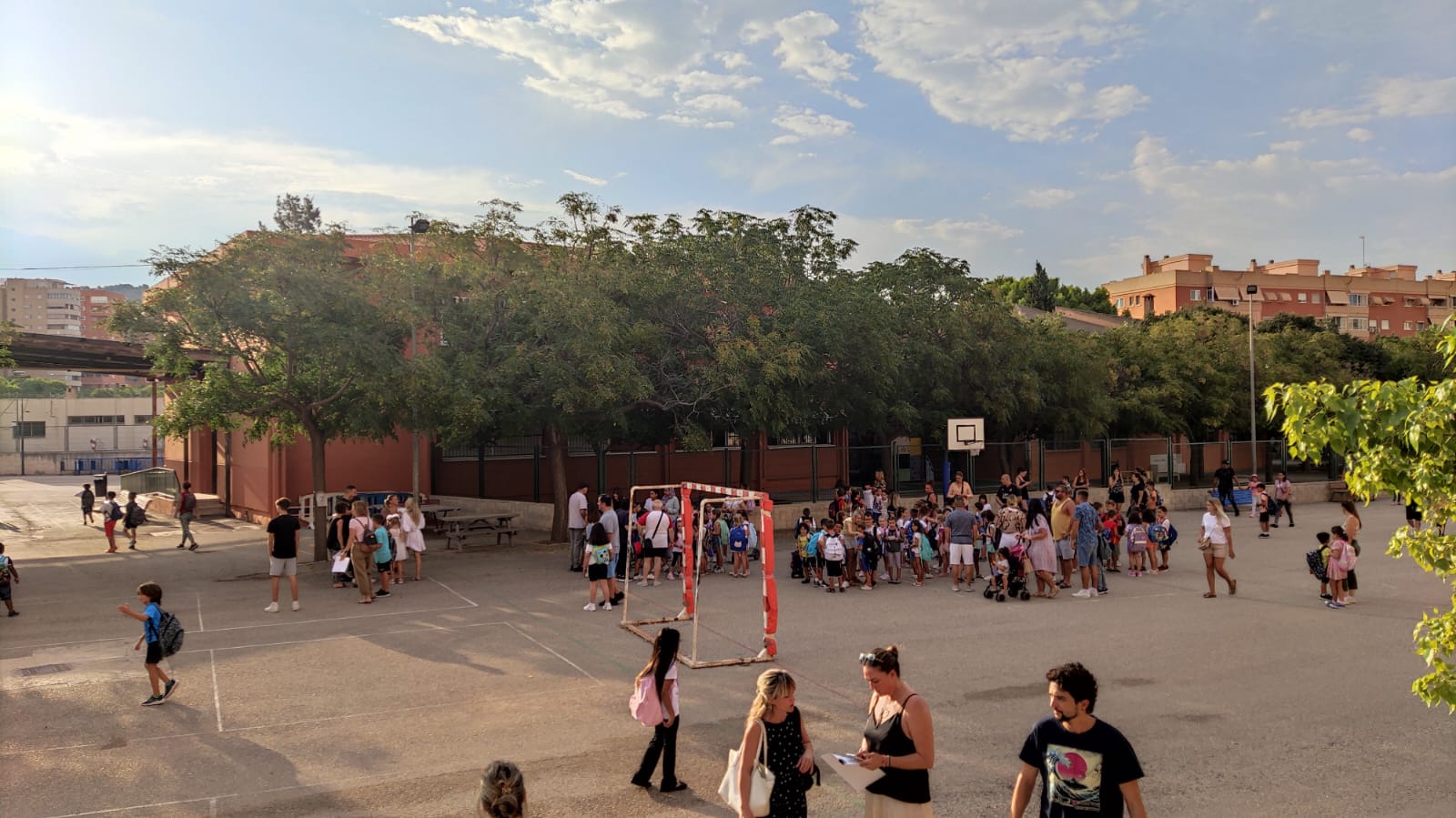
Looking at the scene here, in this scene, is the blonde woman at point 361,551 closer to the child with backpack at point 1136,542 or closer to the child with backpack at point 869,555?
the child with backpack at point 869,555

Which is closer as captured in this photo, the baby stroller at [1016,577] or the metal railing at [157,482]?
the baby stroller at [1016,577]

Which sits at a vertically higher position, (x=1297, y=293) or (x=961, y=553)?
(x=1297, y=293)

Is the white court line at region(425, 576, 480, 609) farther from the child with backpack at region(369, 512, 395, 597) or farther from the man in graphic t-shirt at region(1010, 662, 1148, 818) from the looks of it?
the man in graphic t-shirt at region(1010, 662, 1148, 818)

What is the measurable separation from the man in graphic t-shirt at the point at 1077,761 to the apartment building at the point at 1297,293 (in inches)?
3700

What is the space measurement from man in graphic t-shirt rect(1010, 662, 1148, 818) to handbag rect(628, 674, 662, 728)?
3.33m

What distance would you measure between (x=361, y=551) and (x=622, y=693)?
24.9ft

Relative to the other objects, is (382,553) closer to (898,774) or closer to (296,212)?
(898,774)

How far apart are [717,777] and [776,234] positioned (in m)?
21.0

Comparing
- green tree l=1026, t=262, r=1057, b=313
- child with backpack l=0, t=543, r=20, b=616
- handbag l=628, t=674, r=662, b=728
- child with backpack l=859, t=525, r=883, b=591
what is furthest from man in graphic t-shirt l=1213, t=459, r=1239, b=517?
green tree l=1026, t=262, r=1057, b=313

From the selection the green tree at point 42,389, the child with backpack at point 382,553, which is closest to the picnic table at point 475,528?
the child with backpack at point 382,553

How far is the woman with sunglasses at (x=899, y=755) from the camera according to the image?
17.2 ft

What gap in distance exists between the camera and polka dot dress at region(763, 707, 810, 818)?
555 centimetres

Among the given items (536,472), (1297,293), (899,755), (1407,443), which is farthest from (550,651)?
(1297,293)

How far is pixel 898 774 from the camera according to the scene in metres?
5.29
